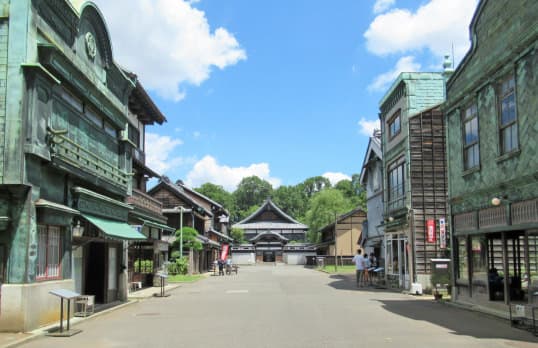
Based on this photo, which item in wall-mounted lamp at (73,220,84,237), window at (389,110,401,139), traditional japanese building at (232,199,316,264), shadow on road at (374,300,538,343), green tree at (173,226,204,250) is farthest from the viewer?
traditional japanese building at (232,199,316,264)

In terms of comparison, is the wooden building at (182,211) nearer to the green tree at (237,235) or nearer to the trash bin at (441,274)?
the trash bin at (441,274)

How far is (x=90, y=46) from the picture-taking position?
54.1ft

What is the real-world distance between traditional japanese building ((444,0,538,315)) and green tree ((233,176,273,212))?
118m

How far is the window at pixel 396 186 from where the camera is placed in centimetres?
2669

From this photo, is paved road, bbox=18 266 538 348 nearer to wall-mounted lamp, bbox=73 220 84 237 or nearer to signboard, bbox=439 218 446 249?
wall-mounted lamp, bbox=73 220 84 237

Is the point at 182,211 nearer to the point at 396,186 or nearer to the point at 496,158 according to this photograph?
the point at 396,186

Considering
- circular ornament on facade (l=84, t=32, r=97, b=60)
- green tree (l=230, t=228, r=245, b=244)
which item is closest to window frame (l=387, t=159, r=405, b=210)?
circular ornament on facade (l=84, t=32, r=97, b=60)

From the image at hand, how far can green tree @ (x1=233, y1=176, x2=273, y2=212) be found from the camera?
447 ft

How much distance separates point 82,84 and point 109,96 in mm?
3043

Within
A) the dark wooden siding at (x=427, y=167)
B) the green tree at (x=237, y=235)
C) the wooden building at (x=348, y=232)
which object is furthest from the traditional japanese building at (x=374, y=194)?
the green tree at (x=237, y=235)

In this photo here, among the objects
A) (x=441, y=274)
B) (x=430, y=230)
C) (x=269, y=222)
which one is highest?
(x=269, y=222)

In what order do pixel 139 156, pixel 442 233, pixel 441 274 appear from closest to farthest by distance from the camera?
pixel 441 274 → pixel 442 233 → pixel 139 156

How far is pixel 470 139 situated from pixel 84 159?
11706 millimetres

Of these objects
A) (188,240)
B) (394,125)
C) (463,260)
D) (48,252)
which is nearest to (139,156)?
(394,125)
